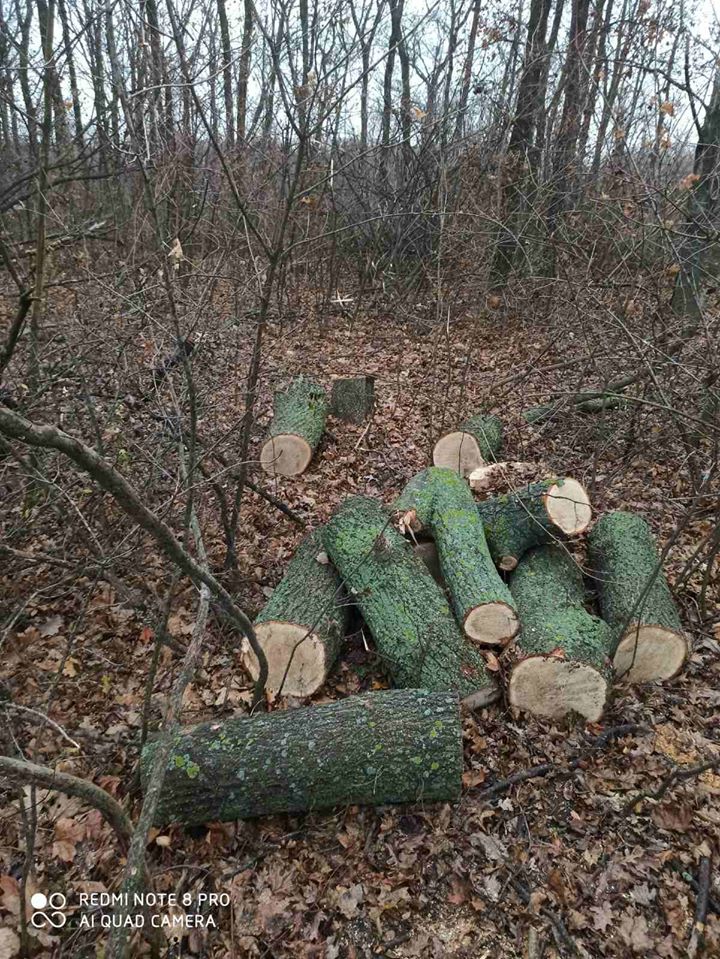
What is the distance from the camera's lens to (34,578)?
155 inches

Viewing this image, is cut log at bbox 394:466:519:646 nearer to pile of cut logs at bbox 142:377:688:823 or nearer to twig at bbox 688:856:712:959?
pile of cut logs at bbox 142:377:688:823

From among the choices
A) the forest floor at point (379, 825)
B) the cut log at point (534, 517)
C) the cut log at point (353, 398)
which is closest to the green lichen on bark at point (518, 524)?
the cut log at point (534, 517)

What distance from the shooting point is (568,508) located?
12.3 ft

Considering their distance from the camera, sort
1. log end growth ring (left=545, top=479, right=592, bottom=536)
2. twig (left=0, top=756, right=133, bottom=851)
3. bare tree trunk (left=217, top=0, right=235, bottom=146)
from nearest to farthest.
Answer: twig (left=0, top=756, right=133, bottom=851) → log end growth ring (left=545, top=479, right=592, bottom=536) → bare tree trunk (left=217, top=0, right=235, bottom=146)

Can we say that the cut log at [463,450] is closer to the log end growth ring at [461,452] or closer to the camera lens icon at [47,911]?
the log end growth ring at [461,452]

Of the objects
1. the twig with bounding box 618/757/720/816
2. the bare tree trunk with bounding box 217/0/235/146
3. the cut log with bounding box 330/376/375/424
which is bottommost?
the twig with bounding box 618/757/720/816

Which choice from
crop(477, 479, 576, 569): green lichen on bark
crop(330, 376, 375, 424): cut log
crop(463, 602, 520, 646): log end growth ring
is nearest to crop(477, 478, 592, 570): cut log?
crop(477, 479, 576, 569): green lichen on bark

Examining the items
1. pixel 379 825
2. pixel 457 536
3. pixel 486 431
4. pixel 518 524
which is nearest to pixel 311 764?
pixel 379 825

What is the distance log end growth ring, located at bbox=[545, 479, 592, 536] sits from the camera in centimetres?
372

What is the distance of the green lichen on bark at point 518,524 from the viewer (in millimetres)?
3762

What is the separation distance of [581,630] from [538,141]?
9258 millimetres

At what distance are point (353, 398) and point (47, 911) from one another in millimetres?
4971

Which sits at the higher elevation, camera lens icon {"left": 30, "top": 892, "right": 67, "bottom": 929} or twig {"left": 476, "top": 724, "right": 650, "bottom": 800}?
twig {"left": 476, "top": 724, "right": 650, "bottom": 800}

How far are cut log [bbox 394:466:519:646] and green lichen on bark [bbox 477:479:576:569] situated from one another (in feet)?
0.46
